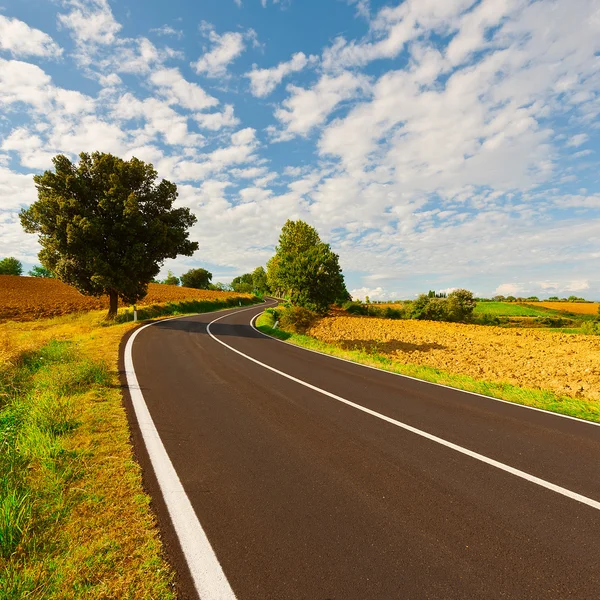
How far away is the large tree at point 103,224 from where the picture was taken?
1873 centimetres

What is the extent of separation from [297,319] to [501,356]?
18293 millimetres

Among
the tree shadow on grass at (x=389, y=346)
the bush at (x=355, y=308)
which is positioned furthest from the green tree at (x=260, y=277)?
the tree shadow on grass at (x=389, y=346)

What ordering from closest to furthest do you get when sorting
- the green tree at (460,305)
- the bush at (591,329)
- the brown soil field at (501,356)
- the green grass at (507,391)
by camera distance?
the green grass at (507,391)
the brown soil field at (501,356)
the bush at (591,329)
the green tree at (460,305)

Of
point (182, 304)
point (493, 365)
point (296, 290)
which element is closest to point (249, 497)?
point (493, 365)

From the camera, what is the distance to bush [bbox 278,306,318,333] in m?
28.3

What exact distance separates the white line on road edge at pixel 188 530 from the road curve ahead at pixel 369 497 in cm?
1

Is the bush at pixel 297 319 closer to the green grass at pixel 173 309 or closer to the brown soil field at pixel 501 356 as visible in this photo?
the brown soil field at pixel 501 356

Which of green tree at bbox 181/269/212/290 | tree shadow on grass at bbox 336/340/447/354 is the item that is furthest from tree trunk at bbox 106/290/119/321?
green tree at bbox 181/269/212/290

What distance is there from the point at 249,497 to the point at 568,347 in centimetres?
2428

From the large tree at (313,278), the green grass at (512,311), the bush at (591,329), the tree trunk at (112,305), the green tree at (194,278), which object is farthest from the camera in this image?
the green tree at (194,278)

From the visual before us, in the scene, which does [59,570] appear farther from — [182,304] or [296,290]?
[182,304]

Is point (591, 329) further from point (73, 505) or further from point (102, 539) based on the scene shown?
point (73, 505)

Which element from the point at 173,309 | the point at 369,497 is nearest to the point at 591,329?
the point at 369,497

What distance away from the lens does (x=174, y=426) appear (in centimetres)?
517
